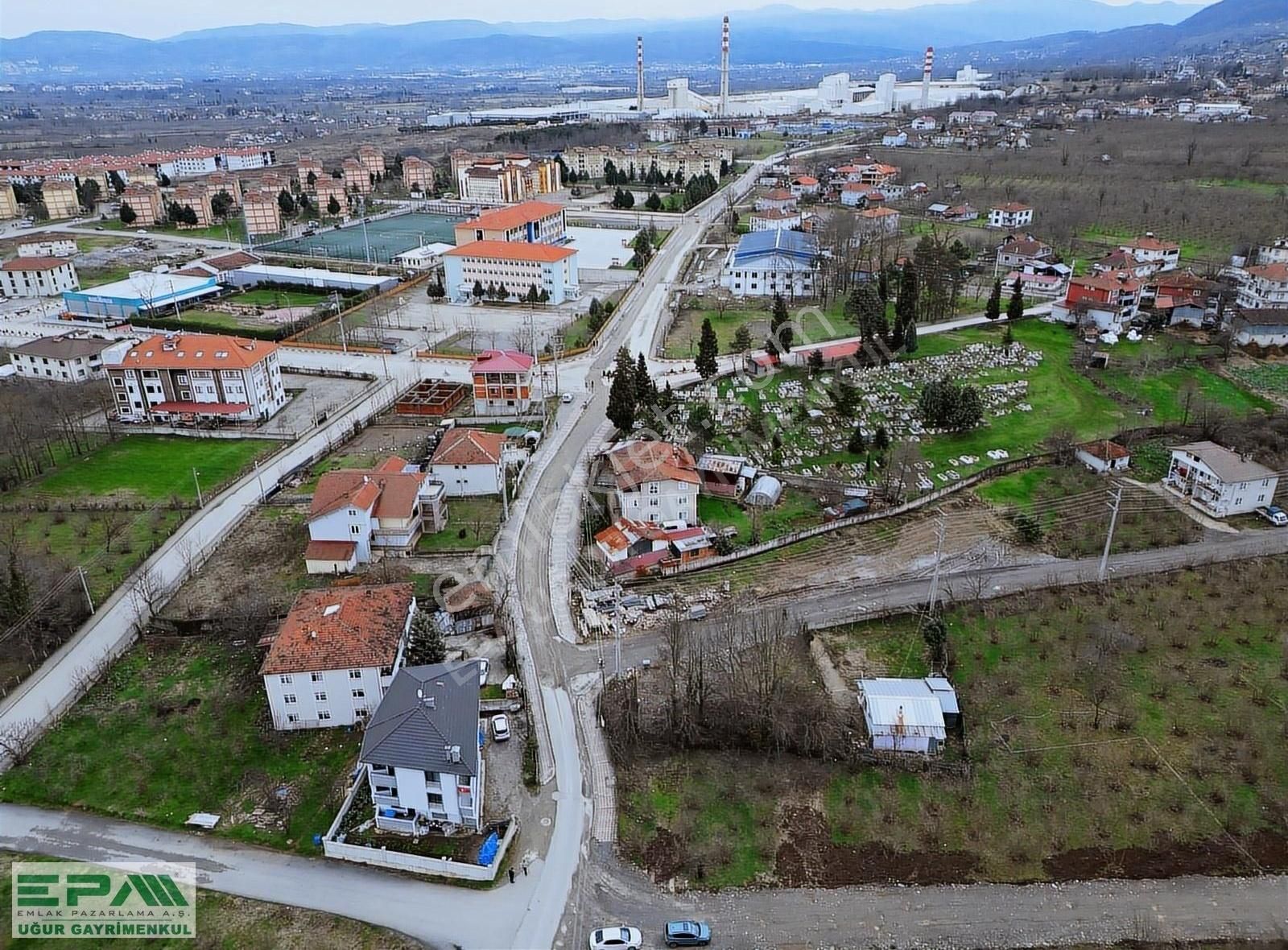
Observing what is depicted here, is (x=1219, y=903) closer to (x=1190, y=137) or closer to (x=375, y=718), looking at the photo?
(x=375, y=718)

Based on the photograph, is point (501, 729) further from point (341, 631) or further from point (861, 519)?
point (861, 519)

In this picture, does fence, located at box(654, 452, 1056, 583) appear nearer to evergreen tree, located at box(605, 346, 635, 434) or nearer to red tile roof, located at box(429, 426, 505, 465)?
red tile roof, located at box(429, 426, 505, 465)

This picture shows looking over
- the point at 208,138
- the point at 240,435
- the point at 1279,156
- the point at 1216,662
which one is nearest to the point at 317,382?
the point at 240,435

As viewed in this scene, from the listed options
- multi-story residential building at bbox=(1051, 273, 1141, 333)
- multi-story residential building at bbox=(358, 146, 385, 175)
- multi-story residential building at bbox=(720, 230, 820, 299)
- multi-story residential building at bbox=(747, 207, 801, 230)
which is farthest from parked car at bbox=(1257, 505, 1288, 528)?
multi-story residential building at bbox=(358, 146, 385, 175)

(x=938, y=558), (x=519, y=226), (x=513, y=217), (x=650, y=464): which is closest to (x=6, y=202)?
(x=513, y=217)

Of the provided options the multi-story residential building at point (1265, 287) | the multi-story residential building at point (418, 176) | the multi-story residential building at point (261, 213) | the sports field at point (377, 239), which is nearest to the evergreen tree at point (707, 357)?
the multi-story residential building at point (1265, 287)
